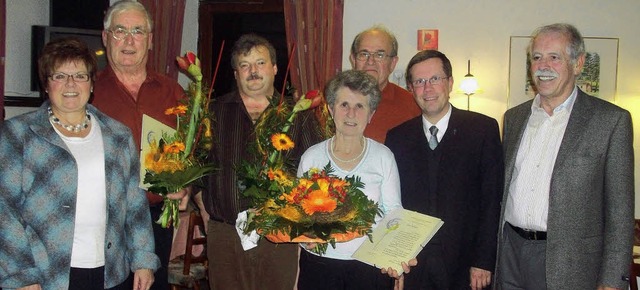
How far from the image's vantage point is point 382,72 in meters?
3.44

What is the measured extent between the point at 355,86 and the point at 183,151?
2.72ft

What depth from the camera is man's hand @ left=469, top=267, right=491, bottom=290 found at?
2795 mm

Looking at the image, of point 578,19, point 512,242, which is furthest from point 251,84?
point 578,19

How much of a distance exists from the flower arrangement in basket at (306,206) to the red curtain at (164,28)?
14.0ft

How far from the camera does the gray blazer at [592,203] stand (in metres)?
2.58

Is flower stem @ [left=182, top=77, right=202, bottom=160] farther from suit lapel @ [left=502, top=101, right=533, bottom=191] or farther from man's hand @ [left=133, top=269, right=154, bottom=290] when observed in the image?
suit lapel @ [left=502, top=101, right=533, bottom=191]

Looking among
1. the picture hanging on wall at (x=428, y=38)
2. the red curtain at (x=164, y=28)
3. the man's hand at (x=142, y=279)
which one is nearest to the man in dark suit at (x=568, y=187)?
the man's hand at (x=142, y=279)

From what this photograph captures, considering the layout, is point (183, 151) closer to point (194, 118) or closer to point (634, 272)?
point (194, 118)

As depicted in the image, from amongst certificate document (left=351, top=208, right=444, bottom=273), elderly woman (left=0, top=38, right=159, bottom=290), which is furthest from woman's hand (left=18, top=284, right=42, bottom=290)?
certificate document (left=351, top=208, right=444, bottom=273)

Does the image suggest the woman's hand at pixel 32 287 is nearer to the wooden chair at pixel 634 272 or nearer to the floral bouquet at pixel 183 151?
the floral bouquet at pixel 183 151

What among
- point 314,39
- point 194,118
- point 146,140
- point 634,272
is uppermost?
point 314,39

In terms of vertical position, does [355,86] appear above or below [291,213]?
above

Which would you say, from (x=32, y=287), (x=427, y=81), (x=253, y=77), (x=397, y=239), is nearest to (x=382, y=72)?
(x=427, y=81)

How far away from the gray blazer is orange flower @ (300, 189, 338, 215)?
38.6 inches
